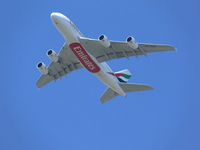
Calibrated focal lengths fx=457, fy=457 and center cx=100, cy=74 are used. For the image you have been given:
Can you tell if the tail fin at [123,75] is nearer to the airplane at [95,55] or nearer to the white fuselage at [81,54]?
the airplane at [95,55]

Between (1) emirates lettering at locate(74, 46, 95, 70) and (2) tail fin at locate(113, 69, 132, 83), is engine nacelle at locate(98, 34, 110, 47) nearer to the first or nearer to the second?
(1) emirates lettering at locate(74, 46, 95, 70)

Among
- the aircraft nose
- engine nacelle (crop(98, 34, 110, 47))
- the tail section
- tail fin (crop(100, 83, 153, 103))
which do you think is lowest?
tail fin (crop(100, 83, 153, 103))

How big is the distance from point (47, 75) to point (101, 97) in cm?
710

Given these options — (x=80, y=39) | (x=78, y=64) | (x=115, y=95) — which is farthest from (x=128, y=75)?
(x=80, y=39)

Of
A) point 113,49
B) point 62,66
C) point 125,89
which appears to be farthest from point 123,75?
point 62,66

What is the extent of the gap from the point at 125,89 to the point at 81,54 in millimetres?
7078

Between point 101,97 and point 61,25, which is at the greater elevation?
point 61,25

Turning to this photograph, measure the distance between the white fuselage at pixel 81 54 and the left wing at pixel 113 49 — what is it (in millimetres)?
652

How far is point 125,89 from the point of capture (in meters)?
52.5

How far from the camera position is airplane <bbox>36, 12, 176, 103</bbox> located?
47.1m

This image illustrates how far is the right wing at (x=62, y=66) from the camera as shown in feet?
171

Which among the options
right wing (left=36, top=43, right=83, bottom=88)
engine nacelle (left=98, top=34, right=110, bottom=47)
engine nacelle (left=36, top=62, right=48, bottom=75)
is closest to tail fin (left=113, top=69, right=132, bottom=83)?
right wing (left=36, top=43, right=83, bottom=88)

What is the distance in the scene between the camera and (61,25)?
47.4 meters

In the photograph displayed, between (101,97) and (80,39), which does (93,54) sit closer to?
(80,39)
